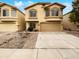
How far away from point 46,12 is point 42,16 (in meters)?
1.45

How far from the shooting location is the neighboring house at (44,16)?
41.7m

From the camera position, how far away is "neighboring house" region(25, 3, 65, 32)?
137ft

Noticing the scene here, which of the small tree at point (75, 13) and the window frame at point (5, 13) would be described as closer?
the small tree at point (75, 13)

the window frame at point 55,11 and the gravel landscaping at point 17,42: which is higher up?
the window frame at point 55,11

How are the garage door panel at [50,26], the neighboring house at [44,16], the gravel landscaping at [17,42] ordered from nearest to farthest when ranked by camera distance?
the gravel landscaping at [17,42] → the neighboring house at [44,16] → the garage door panel at [50,26]

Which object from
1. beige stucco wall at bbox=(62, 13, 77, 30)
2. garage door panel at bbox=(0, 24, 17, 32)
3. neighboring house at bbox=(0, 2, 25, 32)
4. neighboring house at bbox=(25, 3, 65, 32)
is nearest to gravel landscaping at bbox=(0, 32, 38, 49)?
neighboring house at bbox=(0, 2, 25, 32)

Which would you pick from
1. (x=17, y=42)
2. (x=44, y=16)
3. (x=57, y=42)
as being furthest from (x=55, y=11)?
(x=17, y=42)

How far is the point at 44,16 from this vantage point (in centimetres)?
4209

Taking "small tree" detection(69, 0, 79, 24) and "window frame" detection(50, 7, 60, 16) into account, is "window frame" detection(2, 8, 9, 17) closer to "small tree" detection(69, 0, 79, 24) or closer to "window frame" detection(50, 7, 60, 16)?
"window frame" detection(50, 7, 60, 16)

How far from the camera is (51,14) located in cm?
4188

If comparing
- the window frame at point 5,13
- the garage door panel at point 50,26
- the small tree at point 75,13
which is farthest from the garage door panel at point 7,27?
the small tree at point 75,13

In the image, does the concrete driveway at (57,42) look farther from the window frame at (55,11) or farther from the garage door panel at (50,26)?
the garage door panel at (50,26)

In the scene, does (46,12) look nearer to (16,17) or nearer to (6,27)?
(16,17)

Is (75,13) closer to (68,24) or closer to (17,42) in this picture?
(68,24)
